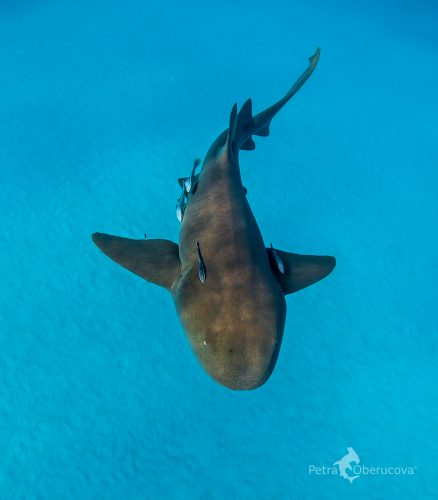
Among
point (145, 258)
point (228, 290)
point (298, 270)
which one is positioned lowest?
point (228, 290)

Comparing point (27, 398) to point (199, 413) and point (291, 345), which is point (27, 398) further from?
point (291, 345)

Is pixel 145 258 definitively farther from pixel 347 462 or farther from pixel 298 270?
pixel 347 462

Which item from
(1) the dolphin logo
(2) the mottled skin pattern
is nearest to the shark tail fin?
(2) the mottled skin pattern

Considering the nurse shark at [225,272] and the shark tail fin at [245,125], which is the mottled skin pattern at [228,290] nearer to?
the nurse shark at [225,272]

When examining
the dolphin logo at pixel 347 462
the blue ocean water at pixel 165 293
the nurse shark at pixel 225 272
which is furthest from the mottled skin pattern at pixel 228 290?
the dolphin logo at pixel 347 462

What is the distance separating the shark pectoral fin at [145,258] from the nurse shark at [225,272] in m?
0.01

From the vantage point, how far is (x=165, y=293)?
922cm

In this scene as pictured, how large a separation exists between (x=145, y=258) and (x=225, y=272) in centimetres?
113

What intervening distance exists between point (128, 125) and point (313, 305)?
815 centimetres

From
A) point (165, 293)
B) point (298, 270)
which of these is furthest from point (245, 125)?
point (165, 293)

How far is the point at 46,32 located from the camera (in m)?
16.7

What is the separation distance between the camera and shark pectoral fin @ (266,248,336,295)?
174 inches

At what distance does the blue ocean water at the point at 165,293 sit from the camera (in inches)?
304

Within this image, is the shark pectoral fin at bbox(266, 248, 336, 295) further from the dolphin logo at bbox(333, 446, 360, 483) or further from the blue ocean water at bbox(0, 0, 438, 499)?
the dolphin logo at bbox(333, 446, 360, 483)
